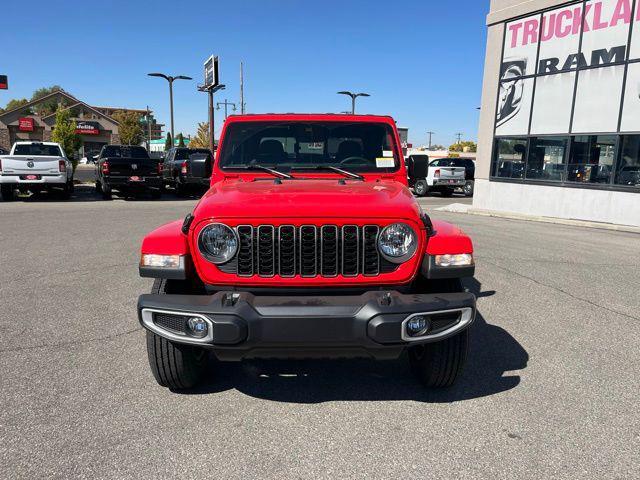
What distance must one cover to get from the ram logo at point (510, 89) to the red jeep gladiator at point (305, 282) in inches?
580

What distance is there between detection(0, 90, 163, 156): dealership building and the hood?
56163 millimetres

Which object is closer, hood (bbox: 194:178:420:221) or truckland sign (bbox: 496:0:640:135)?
hood (bbox: 194:178:420:221)

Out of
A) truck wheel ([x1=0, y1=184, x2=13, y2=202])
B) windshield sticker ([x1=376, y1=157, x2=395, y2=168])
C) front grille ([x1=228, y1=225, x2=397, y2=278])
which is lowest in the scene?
truck wheel ([x1=0, y1=184, x2=13, y2=202])

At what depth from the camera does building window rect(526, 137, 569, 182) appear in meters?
15.0

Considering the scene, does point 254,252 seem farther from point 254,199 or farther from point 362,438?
point 362,438

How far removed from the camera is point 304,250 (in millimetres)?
2924

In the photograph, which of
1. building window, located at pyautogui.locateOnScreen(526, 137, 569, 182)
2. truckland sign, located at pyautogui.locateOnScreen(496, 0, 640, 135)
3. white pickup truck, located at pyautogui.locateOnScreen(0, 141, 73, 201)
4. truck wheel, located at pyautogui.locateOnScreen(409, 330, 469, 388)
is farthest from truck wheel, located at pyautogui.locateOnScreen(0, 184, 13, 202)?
truck wheel, located at pyautogui.locateOnScreen(409, 330, 469, 388)

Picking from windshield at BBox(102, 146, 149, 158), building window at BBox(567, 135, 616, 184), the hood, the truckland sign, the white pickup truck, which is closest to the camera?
the hood

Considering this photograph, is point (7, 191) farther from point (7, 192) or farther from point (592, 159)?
point (592, 159)

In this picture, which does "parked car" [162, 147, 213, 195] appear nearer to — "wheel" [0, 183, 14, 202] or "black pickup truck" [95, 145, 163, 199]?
"black pickup truck" [95, 145, 163, 199]

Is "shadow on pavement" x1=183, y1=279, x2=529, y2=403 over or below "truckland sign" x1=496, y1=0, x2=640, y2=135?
below

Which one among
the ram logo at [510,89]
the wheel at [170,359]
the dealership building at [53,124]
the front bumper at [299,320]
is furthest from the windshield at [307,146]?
the dealership building at [53,124]

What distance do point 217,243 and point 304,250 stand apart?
0.51 metres

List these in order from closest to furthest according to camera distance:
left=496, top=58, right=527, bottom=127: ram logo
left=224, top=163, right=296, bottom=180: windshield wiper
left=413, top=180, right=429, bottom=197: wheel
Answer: left=224, top=163, right=296, bottom=180: windshield wiper < left=496, top=58, right=527, bottom=127: ram logo < left=413, top=180, right=429, bottom=197: wheel
